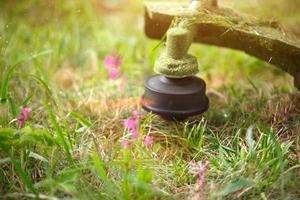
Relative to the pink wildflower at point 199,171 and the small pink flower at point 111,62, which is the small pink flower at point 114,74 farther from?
the pink wildflower at point 199,171

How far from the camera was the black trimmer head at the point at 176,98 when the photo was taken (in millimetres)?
1797

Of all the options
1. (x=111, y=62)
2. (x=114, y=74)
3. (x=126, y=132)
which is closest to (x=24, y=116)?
(x=126, y=132)

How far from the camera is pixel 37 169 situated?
165 centimetres

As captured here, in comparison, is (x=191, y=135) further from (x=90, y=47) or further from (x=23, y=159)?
(x=90, y=47)

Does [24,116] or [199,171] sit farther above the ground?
[24,116]

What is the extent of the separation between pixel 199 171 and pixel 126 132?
49 cm

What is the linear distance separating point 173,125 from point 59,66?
1111 millimetres

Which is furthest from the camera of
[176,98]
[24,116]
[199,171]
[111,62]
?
[111,62]

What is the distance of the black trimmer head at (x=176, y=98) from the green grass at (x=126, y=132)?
7 cm

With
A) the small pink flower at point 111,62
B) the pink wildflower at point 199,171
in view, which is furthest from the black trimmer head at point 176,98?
the small pink flower at point 111,62

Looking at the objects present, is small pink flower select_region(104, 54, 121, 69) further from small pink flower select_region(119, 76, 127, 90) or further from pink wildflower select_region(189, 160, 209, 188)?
pink wildflower select_region(189, 160, 209, 188)

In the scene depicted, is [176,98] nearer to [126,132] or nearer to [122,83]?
[126,132]

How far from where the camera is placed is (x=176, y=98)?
179cm

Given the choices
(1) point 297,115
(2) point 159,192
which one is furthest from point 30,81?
(1) point 297,115
